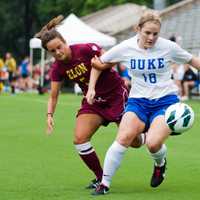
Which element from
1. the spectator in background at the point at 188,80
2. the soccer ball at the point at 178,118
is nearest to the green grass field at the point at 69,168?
the soccer ball at the point at 178,118

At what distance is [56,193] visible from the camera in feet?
31.6

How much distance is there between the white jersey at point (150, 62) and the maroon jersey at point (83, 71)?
457mm

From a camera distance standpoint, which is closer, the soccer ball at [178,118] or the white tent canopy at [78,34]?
the soccer ball at [178,118]

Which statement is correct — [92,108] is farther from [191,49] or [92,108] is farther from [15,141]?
[191,49]

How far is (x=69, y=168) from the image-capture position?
39.3ft

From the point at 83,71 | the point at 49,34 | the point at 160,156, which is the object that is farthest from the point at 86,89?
the point at 160,156

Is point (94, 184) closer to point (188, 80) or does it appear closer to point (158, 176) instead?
point (158, 176)

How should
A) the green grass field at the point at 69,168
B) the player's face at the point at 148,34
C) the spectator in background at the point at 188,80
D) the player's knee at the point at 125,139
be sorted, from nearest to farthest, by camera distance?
the player's face at the point at 148,34, the player's knee at the point at 125,139, the green grass field at the point at 69,168, the spectator in background at the point at 188,80

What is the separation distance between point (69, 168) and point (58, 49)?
2772mm

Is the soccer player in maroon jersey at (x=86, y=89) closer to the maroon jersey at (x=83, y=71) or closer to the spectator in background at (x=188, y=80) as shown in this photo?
the maroon jersey at (x=83, y=71)

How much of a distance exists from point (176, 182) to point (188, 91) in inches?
863

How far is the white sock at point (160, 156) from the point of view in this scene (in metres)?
9.54

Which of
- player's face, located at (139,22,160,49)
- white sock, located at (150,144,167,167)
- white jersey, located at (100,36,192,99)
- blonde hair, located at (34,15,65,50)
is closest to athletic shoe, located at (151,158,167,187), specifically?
white sock, located at (150,144,167,167)

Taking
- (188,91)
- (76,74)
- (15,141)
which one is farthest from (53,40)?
(188,91)
